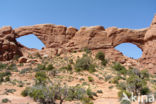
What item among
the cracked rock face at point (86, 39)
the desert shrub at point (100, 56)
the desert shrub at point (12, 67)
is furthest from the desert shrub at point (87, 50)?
the desert shrub at point (12, 67)

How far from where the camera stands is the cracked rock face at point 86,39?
3042 centimetres

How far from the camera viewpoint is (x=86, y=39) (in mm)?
31984

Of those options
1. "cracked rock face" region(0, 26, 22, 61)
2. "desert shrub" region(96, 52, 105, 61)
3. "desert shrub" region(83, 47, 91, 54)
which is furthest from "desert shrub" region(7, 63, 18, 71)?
"desert shrub" region(96, 52, 105, 61)

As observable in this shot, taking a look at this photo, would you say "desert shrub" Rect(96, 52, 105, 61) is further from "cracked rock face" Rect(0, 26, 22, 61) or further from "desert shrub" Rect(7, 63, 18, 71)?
"cracked rock face" Rect(0, 26, 22, 61)

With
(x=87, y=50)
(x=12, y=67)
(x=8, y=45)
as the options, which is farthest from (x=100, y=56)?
(x=8, y=45)

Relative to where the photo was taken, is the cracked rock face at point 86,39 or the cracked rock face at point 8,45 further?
the cracked rock face at point 8,45

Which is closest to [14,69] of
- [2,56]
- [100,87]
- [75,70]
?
[2,56]

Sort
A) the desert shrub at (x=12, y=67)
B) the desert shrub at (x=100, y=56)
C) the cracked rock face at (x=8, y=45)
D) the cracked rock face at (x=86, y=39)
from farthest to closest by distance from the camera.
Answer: the cracked rock face at (x=8, y=45), the cracked rock face at (x=86, y=39), the desert shrub at (x=100, y=56), the desert shrub at (x=12, y=67)

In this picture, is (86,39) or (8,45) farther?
(86,39)

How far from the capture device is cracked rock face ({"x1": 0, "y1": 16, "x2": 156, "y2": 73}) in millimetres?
30419

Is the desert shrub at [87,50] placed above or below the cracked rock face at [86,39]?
below

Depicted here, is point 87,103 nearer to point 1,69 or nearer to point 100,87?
point 100,87

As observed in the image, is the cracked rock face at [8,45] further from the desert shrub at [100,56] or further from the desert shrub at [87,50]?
the desert shrub at [100,56]

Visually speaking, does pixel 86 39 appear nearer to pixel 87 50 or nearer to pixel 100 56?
pixel 87 50
